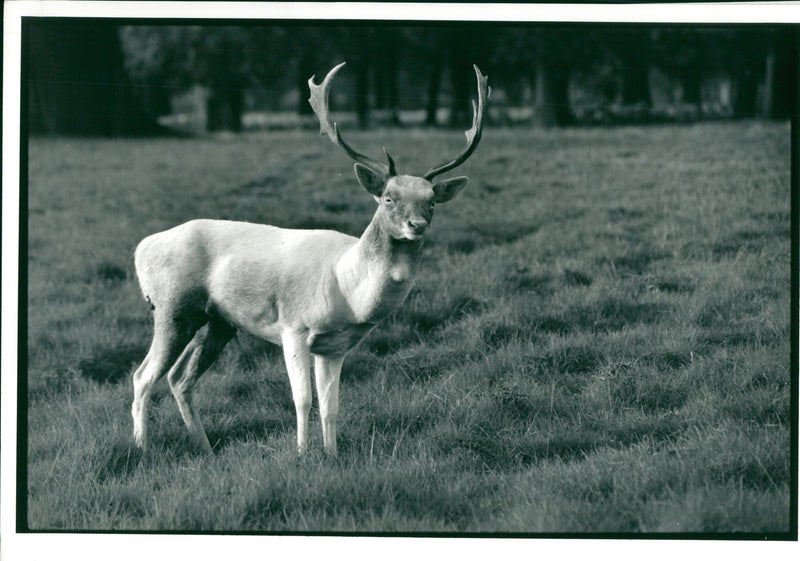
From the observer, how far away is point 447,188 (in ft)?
13.6

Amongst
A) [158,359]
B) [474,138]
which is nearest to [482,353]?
[474,138]

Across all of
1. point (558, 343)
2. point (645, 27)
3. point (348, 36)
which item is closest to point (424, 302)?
point (558, 343)

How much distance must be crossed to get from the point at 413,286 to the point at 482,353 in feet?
2.33

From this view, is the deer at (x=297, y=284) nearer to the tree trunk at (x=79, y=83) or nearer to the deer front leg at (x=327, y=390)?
the deer front leg at (x=327, y=390)

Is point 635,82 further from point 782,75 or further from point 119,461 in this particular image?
point 119,461

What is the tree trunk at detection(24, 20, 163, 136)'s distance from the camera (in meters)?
4.73

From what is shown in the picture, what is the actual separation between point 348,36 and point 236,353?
2048 millimetres

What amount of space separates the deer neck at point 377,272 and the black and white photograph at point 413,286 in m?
0.01

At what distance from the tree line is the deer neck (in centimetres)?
136

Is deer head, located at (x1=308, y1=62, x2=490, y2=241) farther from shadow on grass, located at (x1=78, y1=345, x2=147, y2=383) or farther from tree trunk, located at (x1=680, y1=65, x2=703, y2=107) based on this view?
tree trunk, located at (x1=680, y1=65, x2=703, y2=107)

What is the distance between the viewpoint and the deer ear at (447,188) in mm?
4104

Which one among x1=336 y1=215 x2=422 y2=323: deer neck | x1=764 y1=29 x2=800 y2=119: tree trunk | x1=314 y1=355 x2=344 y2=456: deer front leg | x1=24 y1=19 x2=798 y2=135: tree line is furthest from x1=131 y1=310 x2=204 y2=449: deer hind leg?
x1=764 y1=29 x2=800 y2=119: tree trunk

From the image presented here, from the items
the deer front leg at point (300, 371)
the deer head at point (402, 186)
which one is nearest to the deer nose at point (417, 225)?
the deer head at point (402, 186)

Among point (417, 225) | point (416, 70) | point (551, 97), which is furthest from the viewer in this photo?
point (551, 97)
